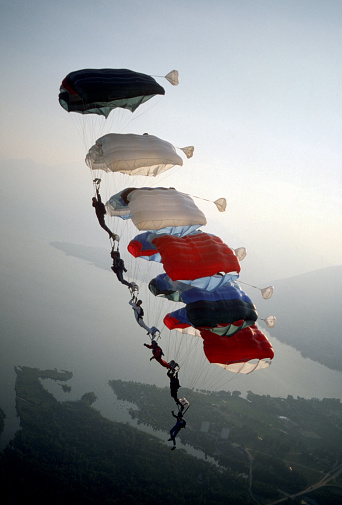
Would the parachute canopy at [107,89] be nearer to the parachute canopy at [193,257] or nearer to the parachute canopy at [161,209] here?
the parachute canopy at [161,209]

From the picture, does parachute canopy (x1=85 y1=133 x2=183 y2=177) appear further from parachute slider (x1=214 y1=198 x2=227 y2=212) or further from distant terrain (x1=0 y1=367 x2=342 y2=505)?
distant terrain (x1=0 y1=367 x2=342 y2=505)

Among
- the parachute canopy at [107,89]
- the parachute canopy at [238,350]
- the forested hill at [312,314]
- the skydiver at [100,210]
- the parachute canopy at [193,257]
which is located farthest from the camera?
the forested hill at [312,314]

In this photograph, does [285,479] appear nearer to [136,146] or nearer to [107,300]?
[136,146]

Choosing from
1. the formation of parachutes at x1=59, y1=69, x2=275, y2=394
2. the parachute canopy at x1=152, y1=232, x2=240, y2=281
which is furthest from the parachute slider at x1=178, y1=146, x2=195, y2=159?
the parachute canopy at x1=152, y1=232, x2=240, y2=281

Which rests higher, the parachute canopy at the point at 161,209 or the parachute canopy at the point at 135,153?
the parachute canopy at the point at 135,153

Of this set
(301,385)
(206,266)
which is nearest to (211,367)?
(301,385)

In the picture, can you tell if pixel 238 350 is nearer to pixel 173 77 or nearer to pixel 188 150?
pixel 188 150

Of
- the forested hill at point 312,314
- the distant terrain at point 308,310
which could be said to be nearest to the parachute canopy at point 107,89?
the distant terrain at point 308,310

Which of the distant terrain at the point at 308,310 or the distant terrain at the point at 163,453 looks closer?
the distant terrain at the point at 163,453
